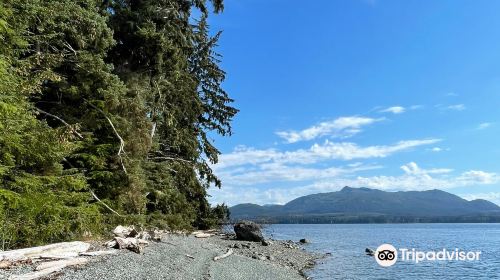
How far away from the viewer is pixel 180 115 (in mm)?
30656

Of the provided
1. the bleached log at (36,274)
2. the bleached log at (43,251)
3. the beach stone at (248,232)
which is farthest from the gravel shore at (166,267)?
the beach stone at (248,232)

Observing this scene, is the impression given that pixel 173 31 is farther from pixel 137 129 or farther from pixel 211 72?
pixel 211 72

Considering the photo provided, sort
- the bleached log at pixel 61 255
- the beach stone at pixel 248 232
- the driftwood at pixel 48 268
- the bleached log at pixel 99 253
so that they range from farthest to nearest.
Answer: the beach stone at pixel 248 232, the bleached log at pixel 99 253, the bleached log at pixel 61 255, the driftwood at pixel 48 268

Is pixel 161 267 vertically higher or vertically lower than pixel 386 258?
higher

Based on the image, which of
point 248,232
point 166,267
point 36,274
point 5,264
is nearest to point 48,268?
point 36,274

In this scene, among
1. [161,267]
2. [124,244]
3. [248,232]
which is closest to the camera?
[161,267]

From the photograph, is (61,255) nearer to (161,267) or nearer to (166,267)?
(161,267)

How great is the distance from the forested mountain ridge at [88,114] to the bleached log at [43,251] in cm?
71

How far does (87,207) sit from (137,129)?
5.40 metres

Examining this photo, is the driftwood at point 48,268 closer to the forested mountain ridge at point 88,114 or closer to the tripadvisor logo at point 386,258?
the forested mountain ridge at point 88,114

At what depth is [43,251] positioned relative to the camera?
35.6 feet

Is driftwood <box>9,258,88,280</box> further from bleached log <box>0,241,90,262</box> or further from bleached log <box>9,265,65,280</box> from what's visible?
bleached log <box>0,241,90,262</box>

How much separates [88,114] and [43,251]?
7.18 m

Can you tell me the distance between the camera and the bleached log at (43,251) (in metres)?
9.88
